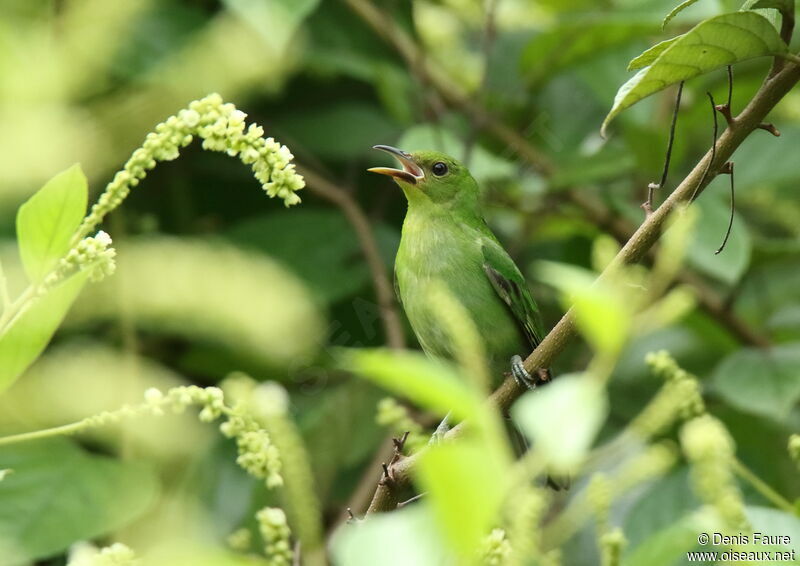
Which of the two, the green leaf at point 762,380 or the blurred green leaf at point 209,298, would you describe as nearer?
the blurred green leaf at point 209,298

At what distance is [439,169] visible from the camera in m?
4.49

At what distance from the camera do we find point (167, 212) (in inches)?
175

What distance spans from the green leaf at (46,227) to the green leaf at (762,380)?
8.86ft

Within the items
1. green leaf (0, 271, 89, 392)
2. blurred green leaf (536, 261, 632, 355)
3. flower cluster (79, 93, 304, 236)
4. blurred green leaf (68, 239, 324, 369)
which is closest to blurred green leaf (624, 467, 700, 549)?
blurred green leaf (68, 239, 324, 369)

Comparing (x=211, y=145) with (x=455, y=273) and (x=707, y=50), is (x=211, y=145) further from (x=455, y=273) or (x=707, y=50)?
(x=455, y=273)

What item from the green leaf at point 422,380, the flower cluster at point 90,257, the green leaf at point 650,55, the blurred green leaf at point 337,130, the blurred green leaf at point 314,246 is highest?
the blurred green leaf at point 337,130

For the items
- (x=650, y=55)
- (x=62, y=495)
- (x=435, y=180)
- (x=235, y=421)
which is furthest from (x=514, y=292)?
(x=235, y=421)

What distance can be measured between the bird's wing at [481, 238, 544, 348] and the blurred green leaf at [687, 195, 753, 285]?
0.63 m

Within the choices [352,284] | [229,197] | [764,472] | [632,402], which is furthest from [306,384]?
[764,472]

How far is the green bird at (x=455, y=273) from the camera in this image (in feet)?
12.9

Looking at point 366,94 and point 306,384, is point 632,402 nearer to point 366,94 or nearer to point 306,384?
point 306,384

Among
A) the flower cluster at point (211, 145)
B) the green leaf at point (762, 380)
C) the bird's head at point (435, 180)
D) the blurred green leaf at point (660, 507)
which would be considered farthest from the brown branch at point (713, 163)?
the bird's head at point (435, 180)

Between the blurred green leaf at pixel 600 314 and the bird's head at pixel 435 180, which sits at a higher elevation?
the bird's head at pixel 435 180

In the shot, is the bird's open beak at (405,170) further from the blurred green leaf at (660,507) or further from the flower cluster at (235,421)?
the flower cluster at (235,421)
